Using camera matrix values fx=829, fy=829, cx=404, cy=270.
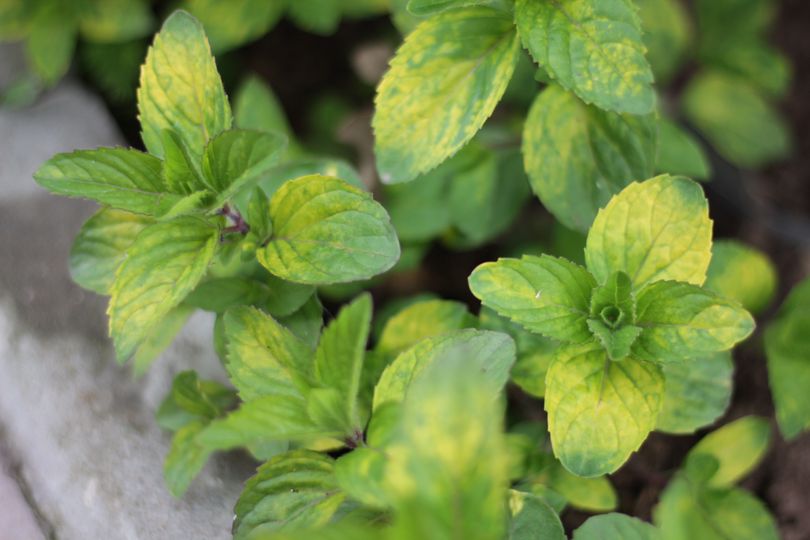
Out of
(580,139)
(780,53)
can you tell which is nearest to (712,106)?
(780,53)

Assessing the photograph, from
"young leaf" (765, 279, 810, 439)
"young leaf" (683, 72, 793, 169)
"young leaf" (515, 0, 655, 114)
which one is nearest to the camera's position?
"young leaf" (515, 0, 655, 114)

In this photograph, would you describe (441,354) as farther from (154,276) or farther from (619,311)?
(154,276)

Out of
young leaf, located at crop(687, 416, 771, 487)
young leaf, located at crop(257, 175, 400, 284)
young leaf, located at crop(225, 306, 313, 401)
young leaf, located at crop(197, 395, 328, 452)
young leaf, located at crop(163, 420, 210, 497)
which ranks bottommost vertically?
young leaf, located at crop(687, 416, 771, 487)

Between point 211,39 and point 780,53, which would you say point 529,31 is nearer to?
point 211,39

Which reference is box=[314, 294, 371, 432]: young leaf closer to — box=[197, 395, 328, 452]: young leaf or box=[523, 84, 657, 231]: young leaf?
box=[197, 395, 328, 452]: young leaf

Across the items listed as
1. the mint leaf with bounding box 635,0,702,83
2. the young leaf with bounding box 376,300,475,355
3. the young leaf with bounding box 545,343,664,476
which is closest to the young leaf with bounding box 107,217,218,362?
the young leaf with bounding box 376,300,475,355

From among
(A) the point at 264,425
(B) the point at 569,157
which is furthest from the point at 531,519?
(B) the point at 569,157
